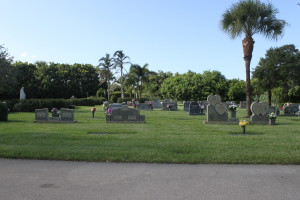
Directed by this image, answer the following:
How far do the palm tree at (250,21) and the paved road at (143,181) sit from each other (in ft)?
49.6

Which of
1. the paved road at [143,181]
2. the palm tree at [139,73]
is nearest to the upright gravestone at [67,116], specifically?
the paved road at [143,181]

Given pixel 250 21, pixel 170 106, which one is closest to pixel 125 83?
pixel 170 106

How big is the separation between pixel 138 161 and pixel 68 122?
424 inches

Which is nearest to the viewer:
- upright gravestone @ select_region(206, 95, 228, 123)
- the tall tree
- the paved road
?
the paved road

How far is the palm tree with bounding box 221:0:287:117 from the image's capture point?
64.7 feet

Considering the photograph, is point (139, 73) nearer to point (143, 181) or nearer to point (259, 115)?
point (259, 115)

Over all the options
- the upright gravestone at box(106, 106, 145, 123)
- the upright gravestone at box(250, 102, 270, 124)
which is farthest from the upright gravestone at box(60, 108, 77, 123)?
the upright gravestone at box(250, 102, 270, 124)

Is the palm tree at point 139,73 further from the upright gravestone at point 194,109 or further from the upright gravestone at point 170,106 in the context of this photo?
the upright gravestone at point 194,109

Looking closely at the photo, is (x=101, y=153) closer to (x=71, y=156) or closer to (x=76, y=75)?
(x=71, y=156)

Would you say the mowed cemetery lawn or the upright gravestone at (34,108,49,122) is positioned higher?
the upright gravestone at (34,108,49,122)

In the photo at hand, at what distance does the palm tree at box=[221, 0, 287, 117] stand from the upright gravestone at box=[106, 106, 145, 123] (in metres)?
8.73

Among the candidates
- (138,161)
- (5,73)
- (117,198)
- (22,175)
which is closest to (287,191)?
(117,198)

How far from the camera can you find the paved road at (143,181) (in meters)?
4.81

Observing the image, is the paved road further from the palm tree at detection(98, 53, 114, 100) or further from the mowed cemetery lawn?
the palm tree at detection(98, 53, 114, 100)
